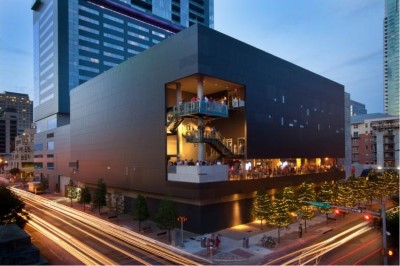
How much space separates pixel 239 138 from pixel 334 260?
20.7 metres

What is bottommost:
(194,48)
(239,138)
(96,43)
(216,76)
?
(239,138)

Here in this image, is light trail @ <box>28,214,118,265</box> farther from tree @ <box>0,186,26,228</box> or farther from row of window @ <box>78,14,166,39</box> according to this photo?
row of window @ <box>78,14,166,39</box>

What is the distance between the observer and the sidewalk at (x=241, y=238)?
25.2m

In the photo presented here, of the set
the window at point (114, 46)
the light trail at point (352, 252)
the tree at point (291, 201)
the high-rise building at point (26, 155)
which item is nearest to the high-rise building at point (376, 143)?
the tree at point (291, 201)

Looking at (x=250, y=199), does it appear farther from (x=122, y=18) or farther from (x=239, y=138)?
(x=122, y=18)

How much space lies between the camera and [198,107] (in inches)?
1312

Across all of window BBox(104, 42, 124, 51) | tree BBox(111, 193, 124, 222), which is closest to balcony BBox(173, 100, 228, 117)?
tree BBox(111, 193, 124, 222)

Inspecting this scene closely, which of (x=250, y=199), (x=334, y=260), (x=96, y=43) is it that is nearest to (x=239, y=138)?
(x=250, y=199)

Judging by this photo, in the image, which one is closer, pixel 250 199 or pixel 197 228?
pixel 197 228

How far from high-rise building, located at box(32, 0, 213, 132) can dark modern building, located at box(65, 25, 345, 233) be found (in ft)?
142

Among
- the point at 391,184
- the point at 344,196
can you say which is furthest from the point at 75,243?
the point at 391,184

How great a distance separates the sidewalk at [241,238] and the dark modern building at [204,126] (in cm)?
229

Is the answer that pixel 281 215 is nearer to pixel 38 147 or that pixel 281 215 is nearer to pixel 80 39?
pixel 38 147

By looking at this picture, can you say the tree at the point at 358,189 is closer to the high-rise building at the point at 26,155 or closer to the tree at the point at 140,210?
the tree at the point at 140,210
